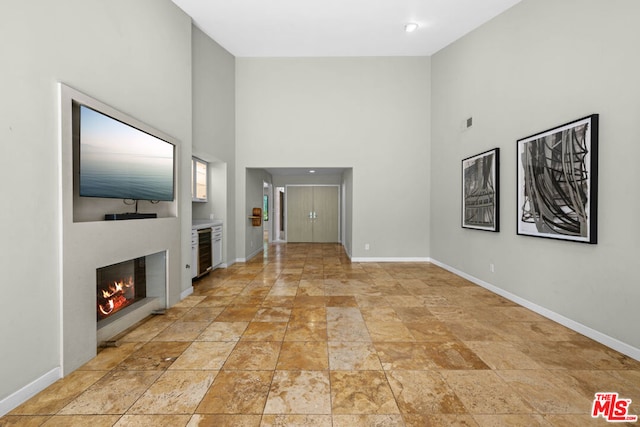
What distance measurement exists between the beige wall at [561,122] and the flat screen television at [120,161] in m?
4.47

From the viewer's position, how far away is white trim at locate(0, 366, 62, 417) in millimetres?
1700

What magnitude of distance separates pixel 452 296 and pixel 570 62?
3042 millimetres

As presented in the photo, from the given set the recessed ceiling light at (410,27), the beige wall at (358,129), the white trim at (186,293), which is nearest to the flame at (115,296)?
the white trim at (186,293)

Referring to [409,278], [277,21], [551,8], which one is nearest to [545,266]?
[409,278]

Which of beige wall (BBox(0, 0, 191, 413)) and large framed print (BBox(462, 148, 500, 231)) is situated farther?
large framed print (BBox(462, 148, 500, 231))

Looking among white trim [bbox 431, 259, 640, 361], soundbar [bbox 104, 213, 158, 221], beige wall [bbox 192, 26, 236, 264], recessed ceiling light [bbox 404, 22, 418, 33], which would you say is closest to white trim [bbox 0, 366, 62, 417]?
soundbar [bbox 104, 213, 158, 221]

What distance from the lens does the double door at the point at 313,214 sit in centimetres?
1023

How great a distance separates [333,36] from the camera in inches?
206

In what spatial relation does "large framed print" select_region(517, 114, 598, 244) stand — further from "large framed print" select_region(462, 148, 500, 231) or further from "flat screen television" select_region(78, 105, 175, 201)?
"flat screen television" select_region(78, 105, 175, 201)

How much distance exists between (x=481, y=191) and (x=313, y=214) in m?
6.50

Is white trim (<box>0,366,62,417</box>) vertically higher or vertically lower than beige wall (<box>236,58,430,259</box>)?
lower

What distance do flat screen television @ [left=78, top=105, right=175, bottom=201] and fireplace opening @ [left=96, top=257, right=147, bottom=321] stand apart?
2.58ft

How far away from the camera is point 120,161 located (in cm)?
265

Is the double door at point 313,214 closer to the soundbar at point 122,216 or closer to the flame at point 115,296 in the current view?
the flame at point 115,296
